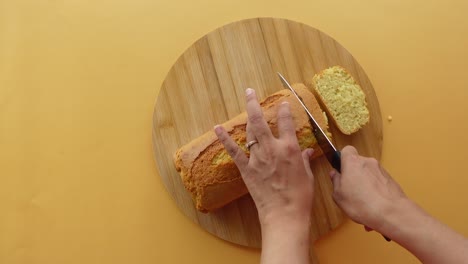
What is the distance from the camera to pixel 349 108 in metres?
1.52

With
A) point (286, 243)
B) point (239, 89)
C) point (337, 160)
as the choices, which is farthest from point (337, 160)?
point (239, 89)

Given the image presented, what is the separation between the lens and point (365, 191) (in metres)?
1.25

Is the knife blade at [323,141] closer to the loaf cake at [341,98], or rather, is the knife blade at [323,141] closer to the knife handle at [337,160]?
the knife handle at [337,160]

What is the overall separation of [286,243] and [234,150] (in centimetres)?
30

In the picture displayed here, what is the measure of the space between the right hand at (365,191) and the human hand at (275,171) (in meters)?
0.11

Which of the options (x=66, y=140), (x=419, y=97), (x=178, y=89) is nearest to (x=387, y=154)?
(x=419, y=97)

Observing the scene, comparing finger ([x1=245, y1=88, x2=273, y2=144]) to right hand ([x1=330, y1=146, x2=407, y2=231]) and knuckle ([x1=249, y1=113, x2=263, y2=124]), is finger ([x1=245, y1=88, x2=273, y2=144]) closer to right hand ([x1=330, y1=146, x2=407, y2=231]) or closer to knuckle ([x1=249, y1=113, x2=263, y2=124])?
knuckle ([x1=249, y1=113, x2=263, y2=124])

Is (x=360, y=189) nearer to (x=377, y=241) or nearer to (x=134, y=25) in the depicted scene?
(x=377, y=241)

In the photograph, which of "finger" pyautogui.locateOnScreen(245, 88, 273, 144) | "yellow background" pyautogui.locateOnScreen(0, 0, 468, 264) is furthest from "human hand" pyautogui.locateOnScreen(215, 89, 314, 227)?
"yellow background" pyautogui.locateOnScreen(0, 0, 468, 264)

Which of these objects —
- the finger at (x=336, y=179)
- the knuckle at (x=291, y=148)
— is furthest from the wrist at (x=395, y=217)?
the knuckle at (x=291, y=148)

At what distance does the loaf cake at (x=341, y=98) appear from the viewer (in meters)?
1.52

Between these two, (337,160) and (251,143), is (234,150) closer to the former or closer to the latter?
(251,143)

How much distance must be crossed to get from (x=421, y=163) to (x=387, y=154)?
0.46 feet

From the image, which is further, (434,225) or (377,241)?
(377,241)
